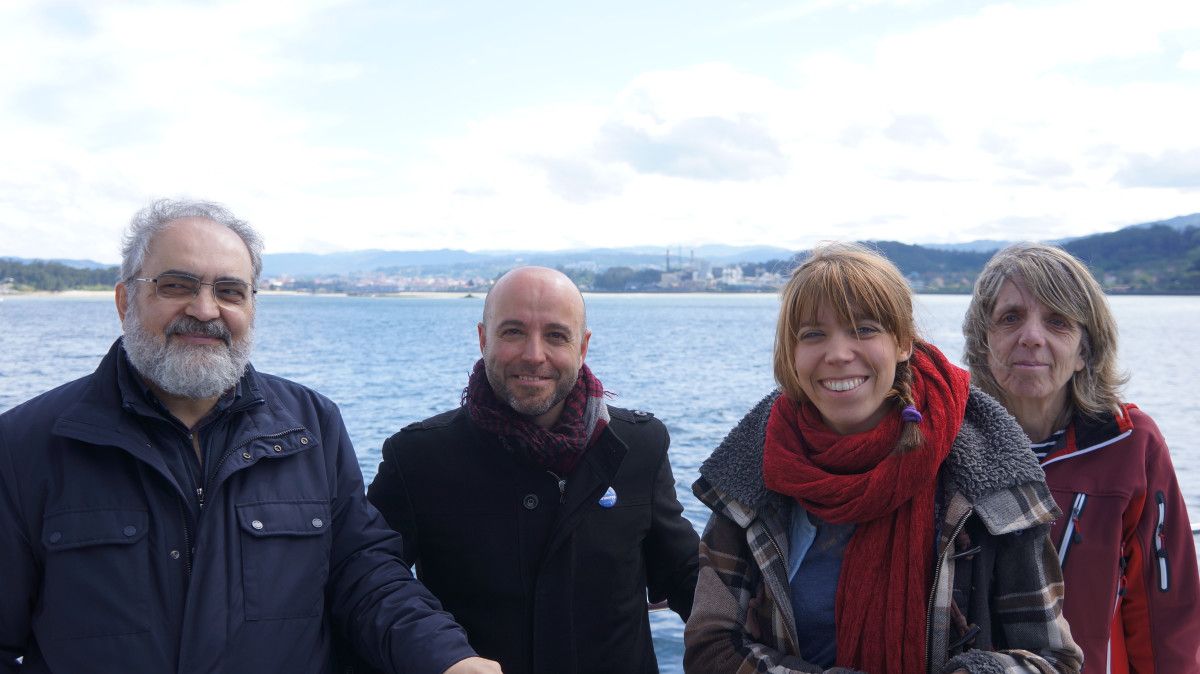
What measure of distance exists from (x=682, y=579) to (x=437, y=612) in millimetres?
1017

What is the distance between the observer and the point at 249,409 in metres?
2.56

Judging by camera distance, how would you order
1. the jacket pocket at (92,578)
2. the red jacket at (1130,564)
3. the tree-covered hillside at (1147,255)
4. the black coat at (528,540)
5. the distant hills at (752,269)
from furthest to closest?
the tree-covered hillside at (1147,255), the distant hills at (752,269), the black coat at (528,540), the red jacket at (1130,564), the jacket pocket at (92,578)

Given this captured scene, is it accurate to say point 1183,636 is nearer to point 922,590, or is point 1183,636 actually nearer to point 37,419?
point 922,590

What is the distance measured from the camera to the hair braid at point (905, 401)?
2.11 m

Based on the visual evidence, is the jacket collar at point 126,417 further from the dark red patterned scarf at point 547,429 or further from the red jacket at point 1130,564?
the red jacket at point 1130,564

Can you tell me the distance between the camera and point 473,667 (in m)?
2.25

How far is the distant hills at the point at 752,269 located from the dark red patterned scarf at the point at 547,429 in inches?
27.4

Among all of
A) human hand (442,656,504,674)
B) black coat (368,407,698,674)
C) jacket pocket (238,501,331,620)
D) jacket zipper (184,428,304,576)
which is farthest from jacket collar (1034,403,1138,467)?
jacket zipper (184,428,304,576)

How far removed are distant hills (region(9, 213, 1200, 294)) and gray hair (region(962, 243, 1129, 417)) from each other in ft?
0.80

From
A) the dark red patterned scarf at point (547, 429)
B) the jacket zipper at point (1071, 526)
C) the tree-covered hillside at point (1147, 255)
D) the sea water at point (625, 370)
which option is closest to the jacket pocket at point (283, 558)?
the dark red patterned scarf at point (547, 429)

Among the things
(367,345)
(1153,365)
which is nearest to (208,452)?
(1153,365)

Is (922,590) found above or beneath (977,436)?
beneath

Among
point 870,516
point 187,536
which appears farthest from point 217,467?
point 870,516

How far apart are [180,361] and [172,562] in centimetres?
55
